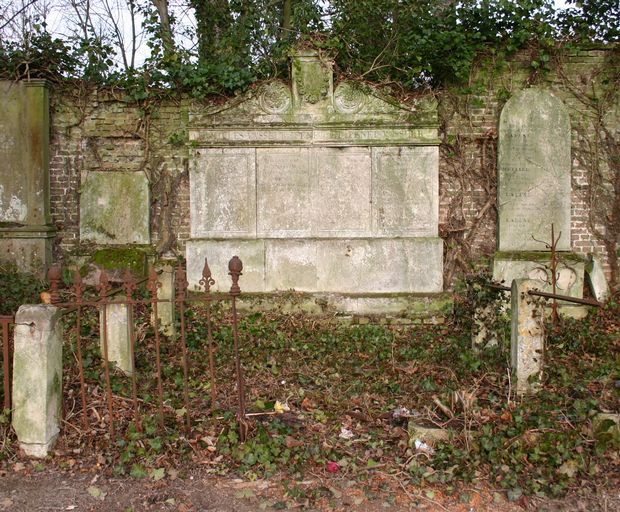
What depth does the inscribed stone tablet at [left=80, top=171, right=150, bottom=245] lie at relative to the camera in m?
8.67

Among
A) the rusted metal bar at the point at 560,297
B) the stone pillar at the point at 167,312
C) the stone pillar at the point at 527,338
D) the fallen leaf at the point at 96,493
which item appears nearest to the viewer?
the fallen leaf at the point at 96,493

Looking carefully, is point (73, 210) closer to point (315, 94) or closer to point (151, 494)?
point (315, 94)

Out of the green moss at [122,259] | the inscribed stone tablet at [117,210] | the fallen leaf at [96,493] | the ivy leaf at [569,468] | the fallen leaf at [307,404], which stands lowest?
the fallen leaf at [96,493]

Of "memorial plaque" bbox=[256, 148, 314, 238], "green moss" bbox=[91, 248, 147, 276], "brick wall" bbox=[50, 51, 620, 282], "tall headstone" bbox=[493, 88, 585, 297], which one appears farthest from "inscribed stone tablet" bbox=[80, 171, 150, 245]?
"tall headstone" bbox=[493, 88, 585, 297]

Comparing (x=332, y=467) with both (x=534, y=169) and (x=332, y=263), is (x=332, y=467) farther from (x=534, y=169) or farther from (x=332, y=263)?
(x=534, y=169)

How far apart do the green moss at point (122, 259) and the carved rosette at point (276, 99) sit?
2.73 m

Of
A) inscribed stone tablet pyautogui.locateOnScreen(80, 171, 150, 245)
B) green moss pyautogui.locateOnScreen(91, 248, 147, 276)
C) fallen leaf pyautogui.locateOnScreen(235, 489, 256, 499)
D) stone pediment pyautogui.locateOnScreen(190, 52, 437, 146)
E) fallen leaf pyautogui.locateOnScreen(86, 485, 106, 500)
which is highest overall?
stone pediment pyautogui.locateOnScreen(190, 52, 437, 146)

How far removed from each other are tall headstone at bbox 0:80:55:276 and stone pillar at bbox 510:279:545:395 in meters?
6.56

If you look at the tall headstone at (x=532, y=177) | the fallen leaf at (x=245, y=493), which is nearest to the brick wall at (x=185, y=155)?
the tall headstone at (x=532, y=177)

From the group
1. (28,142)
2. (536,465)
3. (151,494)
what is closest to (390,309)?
(536,465)

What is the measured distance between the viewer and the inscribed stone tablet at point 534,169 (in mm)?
8422

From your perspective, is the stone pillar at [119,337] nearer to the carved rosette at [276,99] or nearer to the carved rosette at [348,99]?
the carved rosette at [276,99]

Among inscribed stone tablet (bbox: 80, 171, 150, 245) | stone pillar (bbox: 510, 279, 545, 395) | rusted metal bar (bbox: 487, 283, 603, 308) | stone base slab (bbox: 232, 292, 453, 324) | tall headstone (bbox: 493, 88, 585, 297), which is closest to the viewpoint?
rusted metal bar (bbox: 487, 283, 603, 308)

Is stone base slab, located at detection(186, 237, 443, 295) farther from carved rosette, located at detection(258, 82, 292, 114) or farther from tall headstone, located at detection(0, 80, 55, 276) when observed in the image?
tall headstone, located at detection(0, 80, 55, 276)
